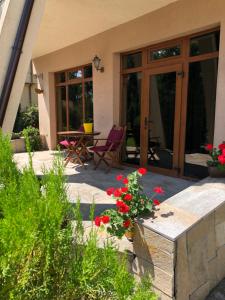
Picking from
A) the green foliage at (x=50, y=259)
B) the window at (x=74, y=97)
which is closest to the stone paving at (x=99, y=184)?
the green foliage at (x=50, y=259)

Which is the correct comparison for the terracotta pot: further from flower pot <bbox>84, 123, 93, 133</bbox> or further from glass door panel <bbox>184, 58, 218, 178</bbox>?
flower pot <bbox>84, 123, 93, 133</bbox>

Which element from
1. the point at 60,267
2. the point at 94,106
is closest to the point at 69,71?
the point at 94,106

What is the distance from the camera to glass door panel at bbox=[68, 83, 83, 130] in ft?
22.9

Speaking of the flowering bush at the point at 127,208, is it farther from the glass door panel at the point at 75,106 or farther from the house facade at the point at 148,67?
the glass door panel at the point at 75,106

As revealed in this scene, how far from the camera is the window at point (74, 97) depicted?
6598 mm

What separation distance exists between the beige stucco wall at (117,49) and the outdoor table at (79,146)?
19.8 inches

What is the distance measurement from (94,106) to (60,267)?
16.9 ft

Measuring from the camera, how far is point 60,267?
1195mm

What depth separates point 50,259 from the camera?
1.14 m

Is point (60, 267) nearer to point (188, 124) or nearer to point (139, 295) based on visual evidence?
point (139, 295)

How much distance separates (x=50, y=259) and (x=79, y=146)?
484 centimetres

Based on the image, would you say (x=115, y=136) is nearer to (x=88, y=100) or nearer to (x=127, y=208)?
(x=88, y=100)

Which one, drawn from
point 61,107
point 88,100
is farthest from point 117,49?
point 61,107

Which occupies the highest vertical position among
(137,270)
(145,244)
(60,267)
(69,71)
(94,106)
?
(69,71)
